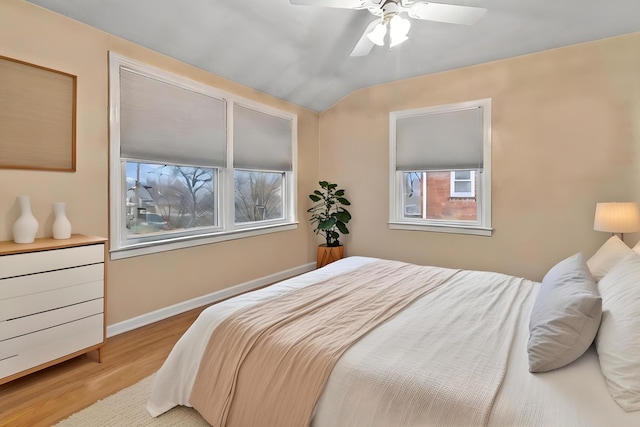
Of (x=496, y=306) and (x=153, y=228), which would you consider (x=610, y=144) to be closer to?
(x=496, y=306)

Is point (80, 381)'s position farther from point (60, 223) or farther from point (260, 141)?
point (260, 141)

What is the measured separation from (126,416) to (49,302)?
0.85 metres

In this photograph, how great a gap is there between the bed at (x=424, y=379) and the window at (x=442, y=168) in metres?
1.93

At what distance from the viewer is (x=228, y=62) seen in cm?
318

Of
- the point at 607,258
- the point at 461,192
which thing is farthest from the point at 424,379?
the point at 461,192

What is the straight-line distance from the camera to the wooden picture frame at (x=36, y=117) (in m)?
2.02

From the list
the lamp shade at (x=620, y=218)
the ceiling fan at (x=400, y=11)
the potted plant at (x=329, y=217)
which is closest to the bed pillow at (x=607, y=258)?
the lamp shade at (x=620, y=218)

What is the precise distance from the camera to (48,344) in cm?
193

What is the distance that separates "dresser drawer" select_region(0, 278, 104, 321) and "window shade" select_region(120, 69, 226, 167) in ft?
3.69

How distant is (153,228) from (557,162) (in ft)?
12.9

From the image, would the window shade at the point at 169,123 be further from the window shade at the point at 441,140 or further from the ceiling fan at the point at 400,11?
the window shade at the point at 441,140

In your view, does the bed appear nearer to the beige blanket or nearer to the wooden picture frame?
the beige blanket

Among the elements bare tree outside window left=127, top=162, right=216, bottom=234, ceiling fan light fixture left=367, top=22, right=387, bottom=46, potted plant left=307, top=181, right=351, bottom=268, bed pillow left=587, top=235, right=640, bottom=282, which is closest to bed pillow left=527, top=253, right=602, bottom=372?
bed pillow left=587, top=235, right=640, bottom=282

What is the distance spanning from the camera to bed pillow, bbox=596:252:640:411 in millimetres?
942
